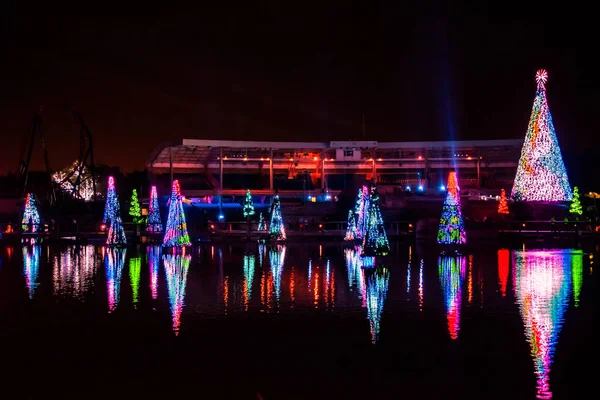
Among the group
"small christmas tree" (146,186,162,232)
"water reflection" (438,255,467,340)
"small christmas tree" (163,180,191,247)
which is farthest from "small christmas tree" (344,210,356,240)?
"water reflection" (438,255,467,340)

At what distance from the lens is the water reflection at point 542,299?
12.9 metres

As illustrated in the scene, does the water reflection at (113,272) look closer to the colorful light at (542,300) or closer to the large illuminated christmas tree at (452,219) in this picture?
the colorful light at (542,300)

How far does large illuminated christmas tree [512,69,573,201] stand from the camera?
42.3m

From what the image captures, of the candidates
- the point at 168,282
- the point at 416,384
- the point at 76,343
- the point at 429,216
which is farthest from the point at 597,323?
the point at 429,216

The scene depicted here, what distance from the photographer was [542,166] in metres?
42.5

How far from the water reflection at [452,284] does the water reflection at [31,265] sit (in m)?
10.1

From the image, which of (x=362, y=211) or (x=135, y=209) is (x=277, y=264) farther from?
(x=135, y=209)

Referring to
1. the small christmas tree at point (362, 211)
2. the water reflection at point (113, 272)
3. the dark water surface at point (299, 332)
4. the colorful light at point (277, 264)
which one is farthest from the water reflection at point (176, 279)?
the small christmas tree at point (362, 211)

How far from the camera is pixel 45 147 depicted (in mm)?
53000

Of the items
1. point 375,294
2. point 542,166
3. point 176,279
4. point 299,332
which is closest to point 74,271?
point 176,279

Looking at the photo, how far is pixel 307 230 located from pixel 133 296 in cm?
2651

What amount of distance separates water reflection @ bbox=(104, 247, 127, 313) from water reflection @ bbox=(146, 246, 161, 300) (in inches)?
34.6

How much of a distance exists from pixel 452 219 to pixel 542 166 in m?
11.6

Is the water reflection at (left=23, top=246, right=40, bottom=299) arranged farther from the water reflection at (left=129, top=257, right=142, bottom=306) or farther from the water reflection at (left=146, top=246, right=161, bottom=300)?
the water reflection at (left=146, top=246, right=161, bottom=300)
